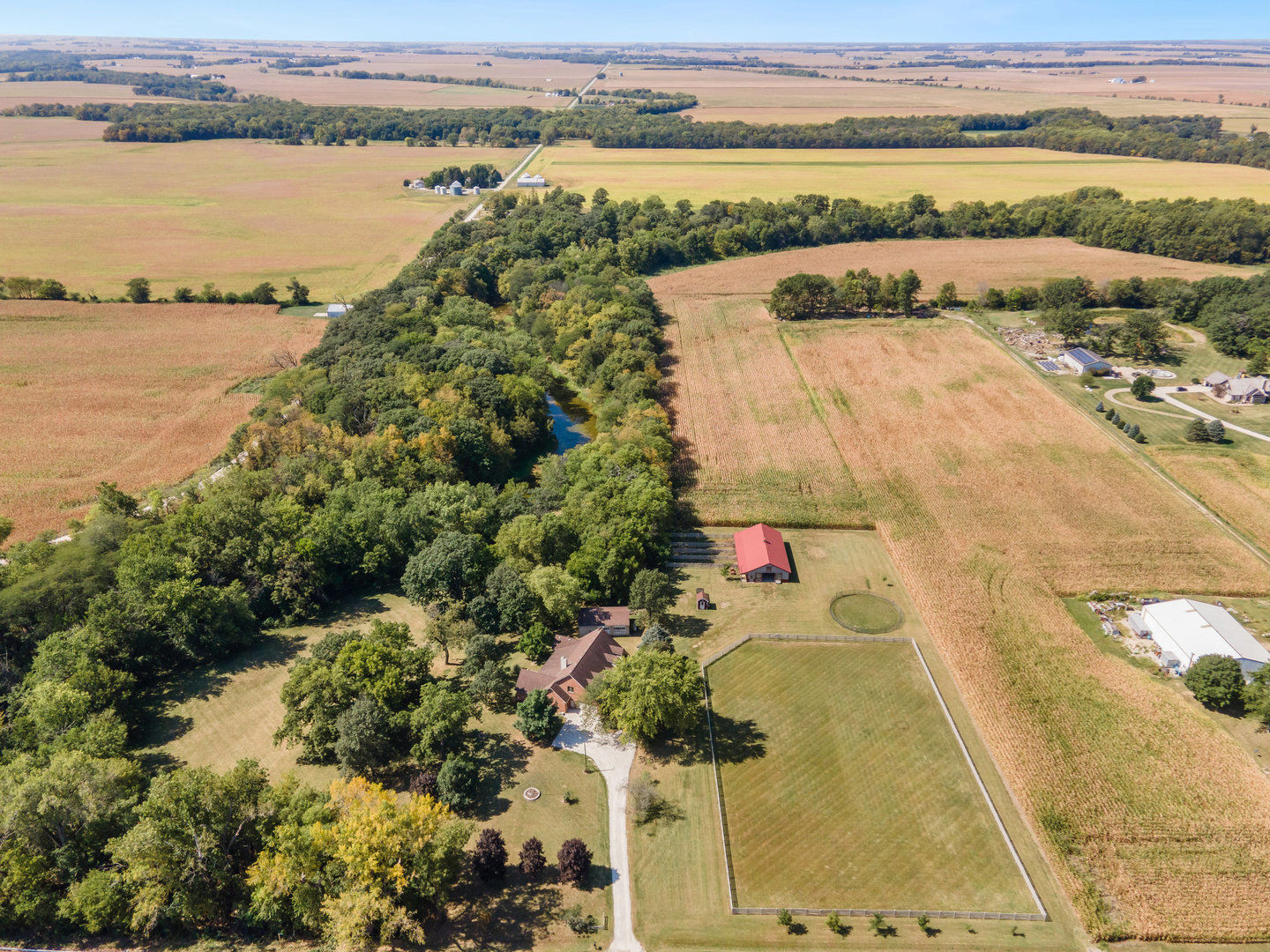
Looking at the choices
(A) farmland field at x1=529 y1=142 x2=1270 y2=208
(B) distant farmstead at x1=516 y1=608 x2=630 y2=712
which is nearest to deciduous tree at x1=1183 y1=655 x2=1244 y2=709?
(B) distant farmstead at x1=516 y1=608 x2=630 y2=712

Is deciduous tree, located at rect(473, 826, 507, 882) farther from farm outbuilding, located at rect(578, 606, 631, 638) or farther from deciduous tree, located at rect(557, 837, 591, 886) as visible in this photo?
farm outbuilding, located at rect(578, 606, 631, 638)

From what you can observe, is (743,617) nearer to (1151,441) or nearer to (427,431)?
(427,431)

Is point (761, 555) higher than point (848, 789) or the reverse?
higher

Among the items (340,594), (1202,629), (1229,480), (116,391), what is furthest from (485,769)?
(1229,480)

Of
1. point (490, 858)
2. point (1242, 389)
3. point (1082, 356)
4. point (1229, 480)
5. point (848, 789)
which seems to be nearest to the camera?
point (490, 858)

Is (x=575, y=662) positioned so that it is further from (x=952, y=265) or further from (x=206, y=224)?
(x=206, y=224)

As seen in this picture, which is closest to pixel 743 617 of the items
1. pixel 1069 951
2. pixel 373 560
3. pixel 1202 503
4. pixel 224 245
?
pixel 1069 951
